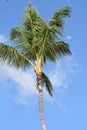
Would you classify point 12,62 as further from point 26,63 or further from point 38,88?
point 38,88

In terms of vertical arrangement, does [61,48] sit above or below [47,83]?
above

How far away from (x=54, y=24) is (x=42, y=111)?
6.60 metres

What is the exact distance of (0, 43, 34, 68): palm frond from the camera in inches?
1330

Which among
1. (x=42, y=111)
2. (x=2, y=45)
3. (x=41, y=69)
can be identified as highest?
(x=2, y=45)

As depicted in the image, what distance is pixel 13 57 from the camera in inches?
1335

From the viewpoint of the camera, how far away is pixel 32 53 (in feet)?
110

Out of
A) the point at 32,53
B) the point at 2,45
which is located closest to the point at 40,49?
the point at 32,53

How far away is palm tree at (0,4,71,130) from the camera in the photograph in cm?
3359

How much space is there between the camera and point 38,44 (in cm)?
3353

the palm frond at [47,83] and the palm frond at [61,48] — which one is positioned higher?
the palm frond at [61,48]

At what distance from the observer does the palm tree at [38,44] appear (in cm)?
3359

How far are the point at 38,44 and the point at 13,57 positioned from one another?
1.97 m

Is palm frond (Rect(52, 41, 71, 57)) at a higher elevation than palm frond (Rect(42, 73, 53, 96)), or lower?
higher

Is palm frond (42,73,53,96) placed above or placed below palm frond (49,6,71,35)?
below
